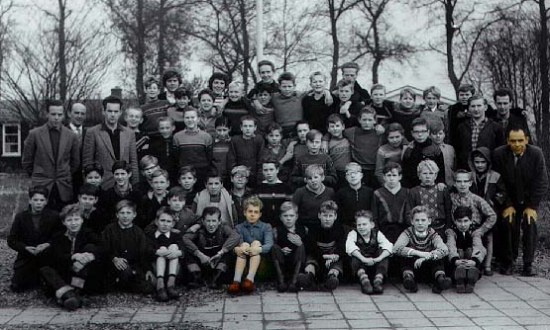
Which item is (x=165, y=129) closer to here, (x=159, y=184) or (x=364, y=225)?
(x=159, y=184)

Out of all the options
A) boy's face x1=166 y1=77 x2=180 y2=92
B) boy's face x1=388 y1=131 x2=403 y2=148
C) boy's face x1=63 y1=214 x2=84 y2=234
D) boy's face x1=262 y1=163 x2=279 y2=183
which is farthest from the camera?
boy's face x1=166 y1=77 x2=180 y2=92

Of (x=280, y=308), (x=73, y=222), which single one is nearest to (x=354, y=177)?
(x=280, y=308)

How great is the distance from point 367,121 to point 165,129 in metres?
2.51

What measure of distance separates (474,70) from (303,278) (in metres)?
25.6

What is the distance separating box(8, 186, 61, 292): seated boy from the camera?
7137 millimetres

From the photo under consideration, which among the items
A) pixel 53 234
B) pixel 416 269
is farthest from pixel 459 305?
pixel 53 234

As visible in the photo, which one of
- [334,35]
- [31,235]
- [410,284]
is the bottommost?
[410,284]

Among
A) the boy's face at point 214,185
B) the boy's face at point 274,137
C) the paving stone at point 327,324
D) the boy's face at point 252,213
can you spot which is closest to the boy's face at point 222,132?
the boy's face at point 274,137

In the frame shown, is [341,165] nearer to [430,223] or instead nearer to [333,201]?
[333,201]

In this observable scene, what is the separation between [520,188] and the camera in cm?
802

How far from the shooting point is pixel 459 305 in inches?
253

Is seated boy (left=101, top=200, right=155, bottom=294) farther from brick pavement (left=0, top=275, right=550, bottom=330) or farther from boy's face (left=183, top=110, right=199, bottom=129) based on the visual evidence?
boy's face (left=183, top=110, right=199, bottom=129)

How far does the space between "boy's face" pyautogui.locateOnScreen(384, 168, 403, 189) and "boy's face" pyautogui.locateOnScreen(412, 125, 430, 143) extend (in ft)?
1.95

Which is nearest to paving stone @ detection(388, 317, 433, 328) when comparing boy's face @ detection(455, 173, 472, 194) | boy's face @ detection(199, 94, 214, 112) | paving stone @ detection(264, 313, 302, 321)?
paving stone @ detection(264, 313, 302, 321)
